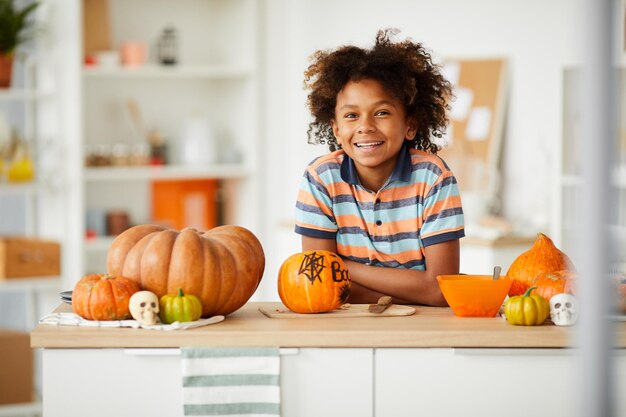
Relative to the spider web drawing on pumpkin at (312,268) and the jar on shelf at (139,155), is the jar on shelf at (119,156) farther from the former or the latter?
the spider web drawing on pumpkin at (312,268)

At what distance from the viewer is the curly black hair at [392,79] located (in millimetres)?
2123

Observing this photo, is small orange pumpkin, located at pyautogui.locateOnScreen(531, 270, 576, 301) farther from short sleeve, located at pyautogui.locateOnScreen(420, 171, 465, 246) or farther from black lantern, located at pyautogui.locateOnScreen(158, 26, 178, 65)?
black lantern, located at pyautogui.locateOnScreen(158, 26, 178, 65)

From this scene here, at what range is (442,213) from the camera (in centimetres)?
204

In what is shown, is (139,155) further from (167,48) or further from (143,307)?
(143,307)

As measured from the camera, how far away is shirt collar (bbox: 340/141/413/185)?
82.8 inches

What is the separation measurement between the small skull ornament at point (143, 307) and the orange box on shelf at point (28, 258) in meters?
2.69

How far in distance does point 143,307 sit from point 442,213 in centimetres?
71

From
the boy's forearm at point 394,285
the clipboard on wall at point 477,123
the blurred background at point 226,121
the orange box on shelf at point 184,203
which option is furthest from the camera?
the orange box on shelf at point 184,203

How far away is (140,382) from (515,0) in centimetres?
339

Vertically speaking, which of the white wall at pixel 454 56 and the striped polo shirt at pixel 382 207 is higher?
the white wall at pixel 454 56

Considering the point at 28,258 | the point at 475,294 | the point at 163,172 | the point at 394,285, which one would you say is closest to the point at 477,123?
the point at 163,172

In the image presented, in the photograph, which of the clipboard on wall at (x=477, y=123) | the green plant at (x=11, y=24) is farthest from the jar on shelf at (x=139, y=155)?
the clipboard on wall at (x=477, y=123)

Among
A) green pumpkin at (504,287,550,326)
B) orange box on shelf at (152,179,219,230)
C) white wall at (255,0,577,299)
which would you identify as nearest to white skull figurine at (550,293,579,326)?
green pumpkin at (504,287,550,326)

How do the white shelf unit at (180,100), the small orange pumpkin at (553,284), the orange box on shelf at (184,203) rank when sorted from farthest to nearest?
1. the orange box on shelf at (184,203)
2. the white shelf unit at (180,100)
3. the small orange pumpkin at (553,284)
